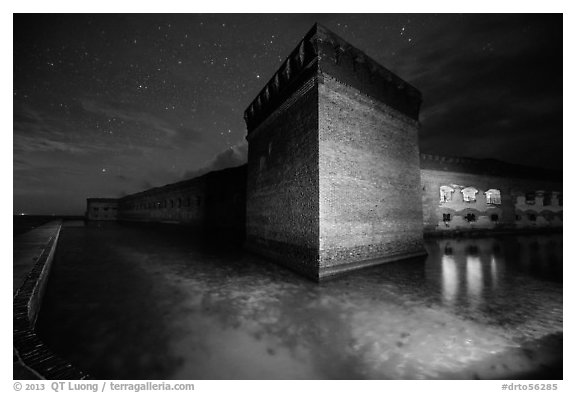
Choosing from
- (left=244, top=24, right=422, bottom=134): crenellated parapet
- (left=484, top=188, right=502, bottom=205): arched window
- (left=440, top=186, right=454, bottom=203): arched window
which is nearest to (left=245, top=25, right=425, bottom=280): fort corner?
(left=244, top=24, right=422, bottom=134): crenellated parapet

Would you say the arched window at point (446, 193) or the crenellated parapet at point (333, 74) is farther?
the arched window at point (446, 193)

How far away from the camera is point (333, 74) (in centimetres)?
603

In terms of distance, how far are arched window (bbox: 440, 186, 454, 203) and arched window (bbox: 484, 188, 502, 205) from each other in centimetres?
289

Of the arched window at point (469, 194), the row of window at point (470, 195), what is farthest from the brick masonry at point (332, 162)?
the arched window at point (469, 194)

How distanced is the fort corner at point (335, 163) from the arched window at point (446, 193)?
7778mm

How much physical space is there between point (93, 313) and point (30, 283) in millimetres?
1140

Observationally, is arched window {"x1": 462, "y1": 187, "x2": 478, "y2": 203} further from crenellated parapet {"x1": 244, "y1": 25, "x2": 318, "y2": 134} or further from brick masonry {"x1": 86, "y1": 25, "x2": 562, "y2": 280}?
crenellated parapet {"x1": 244, "y1": 25, "x2": 318, "y2": 134}

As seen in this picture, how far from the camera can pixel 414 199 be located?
818cm

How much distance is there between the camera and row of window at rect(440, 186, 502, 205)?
14.6 metres

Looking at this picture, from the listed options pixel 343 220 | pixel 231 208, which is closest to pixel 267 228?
pixel 343 220

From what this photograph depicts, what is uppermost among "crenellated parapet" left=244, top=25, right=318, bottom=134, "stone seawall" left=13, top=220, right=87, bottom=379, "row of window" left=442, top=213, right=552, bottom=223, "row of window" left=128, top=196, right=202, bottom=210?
"crenellated parapet" left=244, top=25, right=318, bottom=134

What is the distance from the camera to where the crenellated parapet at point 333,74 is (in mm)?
5832

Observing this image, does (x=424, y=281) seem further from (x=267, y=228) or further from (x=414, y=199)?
(x=267, y=228)

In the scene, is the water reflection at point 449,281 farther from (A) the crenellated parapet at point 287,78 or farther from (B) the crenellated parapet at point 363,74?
(A) the crenellated parapet at point 287,78
